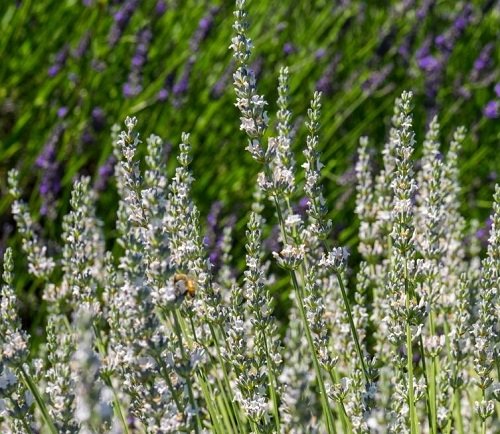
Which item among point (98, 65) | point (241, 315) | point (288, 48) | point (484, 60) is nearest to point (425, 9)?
point (484, 60)

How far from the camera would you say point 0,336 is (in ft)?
5.37

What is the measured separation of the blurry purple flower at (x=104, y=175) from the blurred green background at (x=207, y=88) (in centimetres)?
1

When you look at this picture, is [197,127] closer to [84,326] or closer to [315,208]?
[315,208]

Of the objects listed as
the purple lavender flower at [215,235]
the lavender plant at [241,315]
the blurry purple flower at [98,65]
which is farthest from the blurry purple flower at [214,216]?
the lavender plant at [241,315]

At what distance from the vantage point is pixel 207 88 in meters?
4.29

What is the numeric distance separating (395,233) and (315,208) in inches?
5.9

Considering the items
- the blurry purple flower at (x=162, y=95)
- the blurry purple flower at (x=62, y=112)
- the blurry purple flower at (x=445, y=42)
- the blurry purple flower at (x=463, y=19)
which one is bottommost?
the blurry purple flower at (x=62, y=112)

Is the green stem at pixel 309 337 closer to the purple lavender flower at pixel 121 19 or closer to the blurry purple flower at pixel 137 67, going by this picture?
the blurry purple flower at pixel 137 67

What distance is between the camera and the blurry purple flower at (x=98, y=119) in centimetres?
388

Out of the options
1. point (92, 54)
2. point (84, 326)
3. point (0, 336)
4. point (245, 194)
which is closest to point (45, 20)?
point (92, 54)

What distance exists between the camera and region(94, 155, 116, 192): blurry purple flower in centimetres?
374

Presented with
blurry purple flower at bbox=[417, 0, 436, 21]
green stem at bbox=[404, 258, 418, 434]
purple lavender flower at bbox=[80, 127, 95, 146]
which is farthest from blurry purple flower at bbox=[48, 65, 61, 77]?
green stem at bbox=[404, 258, 418, 434]

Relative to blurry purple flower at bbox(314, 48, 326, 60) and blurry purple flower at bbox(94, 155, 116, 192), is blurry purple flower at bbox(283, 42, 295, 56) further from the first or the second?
blurry purple flower at bbox(94, 155, 116, 192)

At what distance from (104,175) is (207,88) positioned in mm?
767
